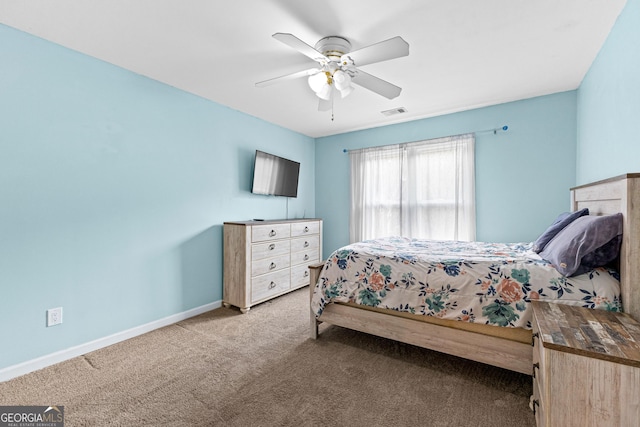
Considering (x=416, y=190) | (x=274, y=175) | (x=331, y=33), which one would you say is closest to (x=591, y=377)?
(x=331, y=33)

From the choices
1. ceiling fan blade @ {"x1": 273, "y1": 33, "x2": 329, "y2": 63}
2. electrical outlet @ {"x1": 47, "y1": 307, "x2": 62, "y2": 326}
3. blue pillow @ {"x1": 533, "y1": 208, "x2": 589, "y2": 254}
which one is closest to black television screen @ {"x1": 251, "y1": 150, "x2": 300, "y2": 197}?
ceiling fan blade @ {"x1": 273, "y1": 33, "x2": 329, "y2": 63}

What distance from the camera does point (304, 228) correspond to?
399 centimetres

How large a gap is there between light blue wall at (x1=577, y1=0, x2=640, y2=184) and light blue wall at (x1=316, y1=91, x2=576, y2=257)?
0.29m

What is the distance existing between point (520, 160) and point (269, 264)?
3286 millimetres

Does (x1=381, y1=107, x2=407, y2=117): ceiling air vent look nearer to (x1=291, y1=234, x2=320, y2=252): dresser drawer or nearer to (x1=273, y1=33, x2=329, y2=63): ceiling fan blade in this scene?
(x1=273, y1=33, x2=329, y2=63): ceiling fan blade

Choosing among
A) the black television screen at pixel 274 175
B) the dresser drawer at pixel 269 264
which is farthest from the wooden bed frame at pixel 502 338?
the black television screen at pixel 274 175

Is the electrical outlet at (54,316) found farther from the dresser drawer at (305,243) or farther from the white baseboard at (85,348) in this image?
the dresser drawer at (305,243)

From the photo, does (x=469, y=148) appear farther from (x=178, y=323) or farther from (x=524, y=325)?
(x=178, y=323)

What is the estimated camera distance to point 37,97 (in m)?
2.05

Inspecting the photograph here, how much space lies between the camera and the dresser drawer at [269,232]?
127 inches

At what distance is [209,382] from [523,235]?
3604 millimetres

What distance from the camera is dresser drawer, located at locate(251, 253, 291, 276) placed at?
3251 mm

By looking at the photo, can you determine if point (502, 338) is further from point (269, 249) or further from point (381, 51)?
point (269, 249)

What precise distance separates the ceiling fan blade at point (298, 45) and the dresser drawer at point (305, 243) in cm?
235
